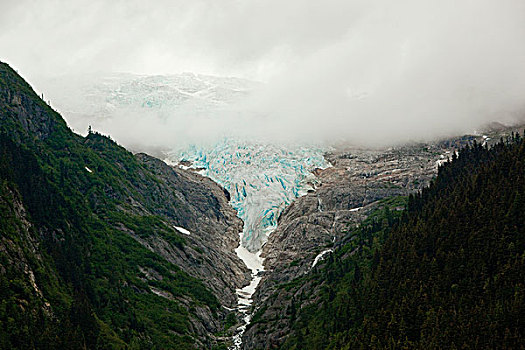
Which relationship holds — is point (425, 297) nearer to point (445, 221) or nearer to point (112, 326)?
point (445, 221)

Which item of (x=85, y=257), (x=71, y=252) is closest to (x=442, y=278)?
(x=71, y=252)

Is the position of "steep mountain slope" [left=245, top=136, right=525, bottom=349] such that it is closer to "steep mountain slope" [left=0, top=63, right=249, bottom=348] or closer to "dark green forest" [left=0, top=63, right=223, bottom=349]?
"steep mountain slope" [left=0, top=63, right=249, bottom=348]

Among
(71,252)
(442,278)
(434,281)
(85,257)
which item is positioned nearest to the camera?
(442,278)

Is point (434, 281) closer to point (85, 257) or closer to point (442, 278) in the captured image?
point (442, 278)

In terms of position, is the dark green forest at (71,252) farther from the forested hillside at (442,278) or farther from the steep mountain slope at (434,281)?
the forested hillside at (442,278)

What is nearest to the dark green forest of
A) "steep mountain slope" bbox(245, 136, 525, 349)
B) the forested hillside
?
"steep mountain slope" bbox(245, 136, 525, 349)

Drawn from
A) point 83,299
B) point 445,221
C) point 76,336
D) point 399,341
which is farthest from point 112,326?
point 445,221

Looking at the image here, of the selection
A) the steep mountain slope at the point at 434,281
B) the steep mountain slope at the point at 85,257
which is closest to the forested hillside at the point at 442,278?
the steep mountain slope at the point at 434,281

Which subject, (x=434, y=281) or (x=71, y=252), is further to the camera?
(x=71, y=252)
